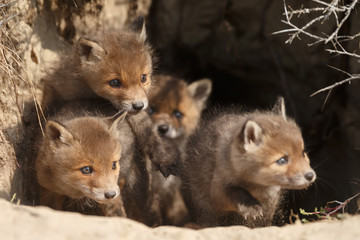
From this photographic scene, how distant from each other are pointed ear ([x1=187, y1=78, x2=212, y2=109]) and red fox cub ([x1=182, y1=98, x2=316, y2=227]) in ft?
6.26

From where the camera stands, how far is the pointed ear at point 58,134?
4.40 metres

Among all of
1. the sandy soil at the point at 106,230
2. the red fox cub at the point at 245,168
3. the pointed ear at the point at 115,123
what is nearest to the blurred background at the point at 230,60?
the pointed ear at the point at 115,123

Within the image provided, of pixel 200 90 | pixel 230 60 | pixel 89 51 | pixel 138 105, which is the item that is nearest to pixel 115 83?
pixel 138 105

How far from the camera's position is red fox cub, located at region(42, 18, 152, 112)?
5160mm

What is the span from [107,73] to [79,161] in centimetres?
124

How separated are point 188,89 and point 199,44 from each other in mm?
1136

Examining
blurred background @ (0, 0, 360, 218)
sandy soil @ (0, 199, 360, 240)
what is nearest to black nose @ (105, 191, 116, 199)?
sandy soil @ (0, 199, 360, 240)

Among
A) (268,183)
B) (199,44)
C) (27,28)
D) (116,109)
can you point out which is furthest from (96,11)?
(268,183)

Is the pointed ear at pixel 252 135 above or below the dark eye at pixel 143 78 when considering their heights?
below

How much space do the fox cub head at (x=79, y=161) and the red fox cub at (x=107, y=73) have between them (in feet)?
2.25

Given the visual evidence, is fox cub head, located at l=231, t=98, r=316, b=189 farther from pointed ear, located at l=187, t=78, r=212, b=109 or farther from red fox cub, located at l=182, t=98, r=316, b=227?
pointed ear, located at l=187, t=78, r=212, b=109

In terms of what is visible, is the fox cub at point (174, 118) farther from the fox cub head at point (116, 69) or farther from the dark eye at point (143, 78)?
the fox cub head at point (116, 69)

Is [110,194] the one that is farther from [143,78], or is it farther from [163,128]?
[163,128]

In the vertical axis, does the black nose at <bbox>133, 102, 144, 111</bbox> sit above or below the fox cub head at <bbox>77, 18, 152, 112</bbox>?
below
